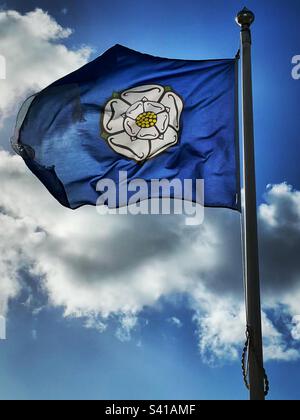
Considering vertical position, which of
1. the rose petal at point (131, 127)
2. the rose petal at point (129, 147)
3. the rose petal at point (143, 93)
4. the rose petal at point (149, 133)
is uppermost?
the rose petal at point (143, 93)

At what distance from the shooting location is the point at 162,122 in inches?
612

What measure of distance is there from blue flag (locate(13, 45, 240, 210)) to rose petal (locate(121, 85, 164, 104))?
0.07ft

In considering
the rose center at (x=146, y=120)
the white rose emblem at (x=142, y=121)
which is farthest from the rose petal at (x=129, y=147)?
the rose center at (x=146, y=120)

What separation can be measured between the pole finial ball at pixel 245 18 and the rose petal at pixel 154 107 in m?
2.21

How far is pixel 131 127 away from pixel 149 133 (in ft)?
1.35

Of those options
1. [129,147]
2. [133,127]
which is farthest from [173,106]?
[129,147]

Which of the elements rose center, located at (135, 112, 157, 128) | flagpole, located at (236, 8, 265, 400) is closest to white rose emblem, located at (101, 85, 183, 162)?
rose center, located at (135, 112, 157, 128)

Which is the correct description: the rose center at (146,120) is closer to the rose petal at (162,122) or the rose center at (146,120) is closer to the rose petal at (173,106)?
the rose petal at (162,122)

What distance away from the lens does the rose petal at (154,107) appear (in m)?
15.6

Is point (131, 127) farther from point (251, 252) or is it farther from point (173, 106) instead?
point (251, 252)

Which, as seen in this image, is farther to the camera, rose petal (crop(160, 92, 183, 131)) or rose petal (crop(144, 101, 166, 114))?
rose petal (crop(144, 101, 166, 114))

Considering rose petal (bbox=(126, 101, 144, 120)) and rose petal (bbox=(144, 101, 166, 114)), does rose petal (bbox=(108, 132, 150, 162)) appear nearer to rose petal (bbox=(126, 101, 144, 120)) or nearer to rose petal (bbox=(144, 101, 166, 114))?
rose petal (bbox=(126, 101, 144, 120))

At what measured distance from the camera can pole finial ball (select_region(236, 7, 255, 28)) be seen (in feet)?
48.9

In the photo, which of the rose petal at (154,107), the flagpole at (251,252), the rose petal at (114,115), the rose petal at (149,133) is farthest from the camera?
the rose petal at (114,115)
